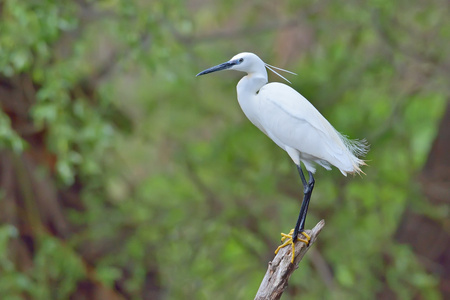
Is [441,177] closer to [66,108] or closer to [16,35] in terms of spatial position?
[66,108]

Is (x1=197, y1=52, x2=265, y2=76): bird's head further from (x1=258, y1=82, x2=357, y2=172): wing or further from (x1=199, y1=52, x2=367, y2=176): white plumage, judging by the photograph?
(x1=258, y1=82, x2=357, y2=172): wing

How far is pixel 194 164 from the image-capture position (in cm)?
641

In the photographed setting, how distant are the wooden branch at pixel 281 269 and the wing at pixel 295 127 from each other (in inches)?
14.2

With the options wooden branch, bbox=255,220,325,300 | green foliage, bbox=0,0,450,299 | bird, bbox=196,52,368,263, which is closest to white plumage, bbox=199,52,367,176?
bird, bbox=196,52,368,263

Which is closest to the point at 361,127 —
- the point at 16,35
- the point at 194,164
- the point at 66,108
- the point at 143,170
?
the point at 194,164

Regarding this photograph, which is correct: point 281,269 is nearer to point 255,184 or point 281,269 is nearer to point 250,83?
point 250,83

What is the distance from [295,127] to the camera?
7.75 ft

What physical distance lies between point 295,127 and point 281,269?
0.57 m

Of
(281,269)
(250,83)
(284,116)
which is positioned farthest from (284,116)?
(281,269)

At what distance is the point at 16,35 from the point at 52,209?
2018 millimetres

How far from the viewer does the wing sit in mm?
2346

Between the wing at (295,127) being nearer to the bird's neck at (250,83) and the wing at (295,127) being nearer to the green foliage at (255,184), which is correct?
the bird's neck at (250,83)

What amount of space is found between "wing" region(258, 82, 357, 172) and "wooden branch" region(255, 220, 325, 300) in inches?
14.2

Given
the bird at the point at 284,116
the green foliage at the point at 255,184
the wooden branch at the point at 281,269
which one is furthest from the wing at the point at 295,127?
the green foliage at the point at 255,184
